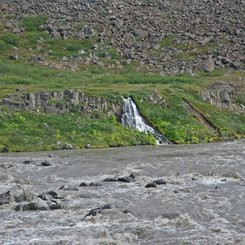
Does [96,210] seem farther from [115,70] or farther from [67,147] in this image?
[115,70]

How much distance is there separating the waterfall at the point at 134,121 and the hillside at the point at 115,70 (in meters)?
0.63

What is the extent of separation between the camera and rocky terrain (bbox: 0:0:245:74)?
91875 millimetres

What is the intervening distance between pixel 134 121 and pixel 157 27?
148 feet

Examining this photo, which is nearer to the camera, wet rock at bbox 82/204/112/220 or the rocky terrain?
wet rock at bbox 82/204/112/220

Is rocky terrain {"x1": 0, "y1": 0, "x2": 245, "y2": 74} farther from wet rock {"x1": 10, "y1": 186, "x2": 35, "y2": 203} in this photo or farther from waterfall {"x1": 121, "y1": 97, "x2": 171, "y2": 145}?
wet rock {"x1": 10, "y1": 186, "x2": 35, "y2": 203}

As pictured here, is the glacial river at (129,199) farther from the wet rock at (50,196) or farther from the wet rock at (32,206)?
the wet rock at (50,196)

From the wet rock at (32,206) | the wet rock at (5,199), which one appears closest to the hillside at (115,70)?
the wet rock at (5,199)

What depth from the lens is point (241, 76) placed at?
82.6 metres

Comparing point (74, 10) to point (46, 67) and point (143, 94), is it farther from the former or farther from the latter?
point (143, 94)

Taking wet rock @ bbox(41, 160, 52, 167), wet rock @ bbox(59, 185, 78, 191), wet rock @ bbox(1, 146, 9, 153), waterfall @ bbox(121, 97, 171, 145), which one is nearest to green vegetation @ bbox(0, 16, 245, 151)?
wet rock @ bbox(1, 146, 9, 153)

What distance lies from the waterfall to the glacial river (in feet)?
45.4

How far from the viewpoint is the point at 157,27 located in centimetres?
10200

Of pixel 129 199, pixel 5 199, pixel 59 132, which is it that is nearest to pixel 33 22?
pixel 59 132

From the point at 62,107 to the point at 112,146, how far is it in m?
7.58
